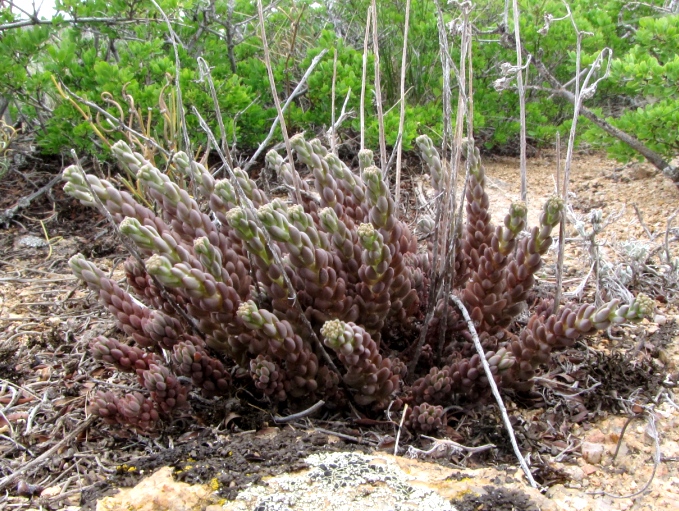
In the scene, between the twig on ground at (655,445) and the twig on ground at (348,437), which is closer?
the twig on ground at (655,445)

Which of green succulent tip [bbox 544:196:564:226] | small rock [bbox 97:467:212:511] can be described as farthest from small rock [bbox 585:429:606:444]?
small rock [bbox 97:467:212:511]

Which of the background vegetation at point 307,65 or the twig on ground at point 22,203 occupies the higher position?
the background vegetation at point 307,65

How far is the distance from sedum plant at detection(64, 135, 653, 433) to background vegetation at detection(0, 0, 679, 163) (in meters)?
1.53

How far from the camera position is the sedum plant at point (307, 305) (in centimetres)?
178

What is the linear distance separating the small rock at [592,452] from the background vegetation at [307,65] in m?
2.05

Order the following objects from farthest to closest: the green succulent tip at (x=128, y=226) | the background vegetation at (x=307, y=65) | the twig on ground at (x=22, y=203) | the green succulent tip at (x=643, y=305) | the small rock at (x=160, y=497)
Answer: the twig on ground at (x=22, y=203), the background vegetation at (x=307, y=65), the green succulent tip at (x=128, y=226), the green succulent tip at (x=643, y=305), the small rock at (x=160, y=497)

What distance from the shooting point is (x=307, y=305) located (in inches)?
80.7

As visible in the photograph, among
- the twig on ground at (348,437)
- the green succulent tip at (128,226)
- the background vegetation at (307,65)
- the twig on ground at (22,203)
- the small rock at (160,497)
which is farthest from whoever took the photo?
the twig on ground at (22,203)

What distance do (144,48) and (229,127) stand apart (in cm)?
83

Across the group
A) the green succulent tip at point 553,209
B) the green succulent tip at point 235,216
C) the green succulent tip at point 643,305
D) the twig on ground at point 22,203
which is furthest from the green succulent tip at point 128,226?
the twig on ground at point 22,203

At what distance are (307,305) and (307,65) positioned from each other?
3.14 m

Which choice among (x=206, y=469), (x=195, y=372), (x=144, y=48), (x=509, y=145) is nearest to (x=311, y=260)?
(x=195, y=372)

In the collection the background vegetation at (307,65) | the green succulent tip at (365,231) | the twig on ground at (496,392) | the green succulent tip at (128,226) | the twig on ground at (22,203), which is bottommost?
the twig on ground at (496,392)

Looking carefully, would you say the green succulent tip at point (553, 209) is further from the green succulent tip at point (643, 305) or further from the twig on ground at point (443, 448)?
the twig on ground at point (443, 448)
